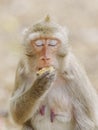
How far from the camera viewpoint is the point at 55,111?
10359 millimetres

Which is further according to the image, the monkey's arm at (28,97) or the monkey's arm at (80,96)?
the monkey's arm at (80,96)

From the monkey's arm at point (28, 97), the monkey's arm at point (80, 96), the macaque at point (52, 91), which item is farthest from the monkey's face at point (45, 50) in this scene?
the monkey's arm at point (80, 96)

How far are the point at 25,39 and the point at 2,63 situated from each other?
15.7 feet

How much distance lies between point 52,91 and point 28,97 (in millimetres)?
467

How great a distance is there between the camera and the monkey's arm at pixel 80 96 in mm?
10266

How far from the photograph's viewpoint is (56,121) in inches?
409

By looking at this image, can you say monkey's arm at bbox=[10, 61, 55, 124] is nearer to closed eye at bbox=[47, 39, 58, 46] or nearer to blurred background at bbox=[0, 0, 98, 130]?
closed eye at bbox=[47, 39, 58, 46]

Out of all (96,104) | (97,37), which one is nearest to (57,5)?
(97,37)

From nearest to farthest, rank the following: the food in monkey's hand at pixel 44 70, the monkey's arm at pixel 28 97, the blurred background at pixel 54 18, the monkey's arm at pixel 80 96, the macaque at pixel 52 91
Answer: the food in monkey's hand at pixel 44 70, the monkey's arm at pixel 28 97, the macaque at pixel 52 91, the monkey's arm at pixel 80 96, the blurred background at pixel 54 18

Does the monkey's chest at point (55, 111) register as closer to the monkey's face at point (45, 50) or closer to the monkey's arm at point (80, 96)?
the monkey's arm at point (80, 96)

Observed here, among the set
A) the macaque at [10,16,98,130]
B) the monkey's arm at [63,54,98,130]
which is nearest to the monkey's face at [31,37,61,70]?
the macaque at [10,16,98,130]

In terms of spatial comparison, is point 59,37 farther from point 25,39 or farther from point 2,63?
point 2,63

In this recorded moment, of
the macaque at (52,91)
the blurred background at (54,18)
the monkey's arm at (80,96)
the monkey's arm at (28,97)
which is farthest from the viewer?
the blurred background at (54,18)

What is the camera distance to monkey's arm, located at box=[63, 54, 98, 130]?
10.3 metres
